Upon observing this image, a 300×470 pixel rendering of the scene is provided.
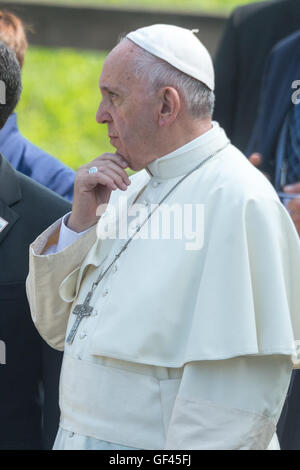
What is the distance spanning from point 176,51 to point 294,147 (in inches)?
51.3

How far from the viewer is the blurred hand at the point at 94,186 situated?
305cm

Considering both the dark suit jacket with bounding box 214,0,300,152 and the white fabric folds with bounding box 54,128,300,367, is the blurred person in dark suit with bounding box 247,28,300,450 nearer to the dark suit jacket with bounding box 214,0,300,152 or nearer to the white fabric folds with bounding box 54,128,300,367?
the dark suit jacket with bounding box 214,0,300,152

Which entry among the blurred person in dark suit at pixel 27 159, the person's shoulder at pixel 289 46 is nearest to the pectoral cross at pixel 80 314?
the blurred person in dark suit at pixel 27 159

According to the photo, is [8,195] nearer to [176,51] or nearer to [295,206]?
[176,51]

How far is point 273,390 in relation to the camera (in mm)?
2727

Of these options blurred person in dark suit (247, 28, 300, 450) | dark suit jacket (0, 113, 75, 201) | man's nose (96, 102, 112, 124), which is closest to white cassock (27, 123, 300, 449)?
man's nose (96, 102, 112, 124)

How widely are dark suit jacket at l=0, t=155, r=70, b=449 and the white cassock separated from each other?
57 centimetres

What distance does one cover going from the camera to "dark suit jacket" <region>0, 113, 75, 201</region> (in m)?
4.36

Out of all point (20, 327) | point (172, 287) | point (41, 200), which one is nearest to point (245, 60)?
point (41, 200)

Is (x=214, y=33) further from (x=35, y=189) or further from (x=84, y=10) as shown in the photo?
(x=35, y=189)

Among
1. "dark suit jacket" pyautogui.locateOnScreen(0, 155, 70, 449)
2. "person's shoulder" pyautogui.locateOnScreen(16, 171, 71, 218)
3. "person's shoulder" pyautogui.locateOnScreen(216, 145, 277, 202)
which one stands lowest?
"dark suit jacket" pyautogui.locateOnScreen(0, 155, 70, 449)

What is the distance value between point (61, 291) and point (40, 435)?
0.76 metres

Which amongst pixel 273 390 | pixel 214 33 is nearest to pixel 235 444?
pixel 273 390

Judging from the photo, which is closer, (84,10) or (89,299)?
(89,299)
